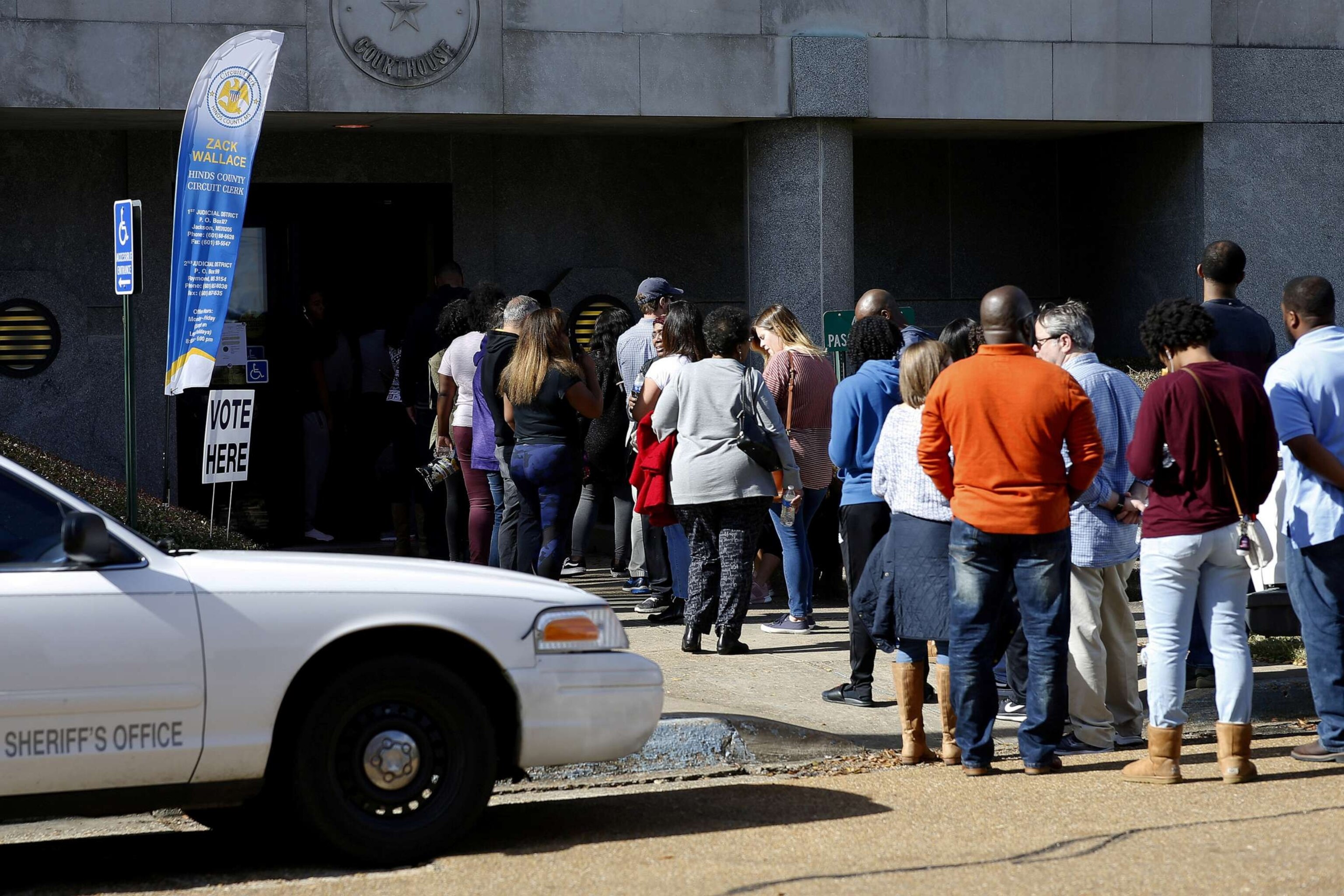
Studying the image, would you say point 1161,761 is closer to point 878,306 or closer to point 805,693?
point 805,693

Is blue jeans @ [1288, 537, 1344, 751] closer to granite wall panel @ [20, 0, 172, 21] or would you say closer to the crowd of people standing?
the crowd of people standing

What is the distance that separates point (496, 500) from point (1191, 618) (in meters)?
5.13

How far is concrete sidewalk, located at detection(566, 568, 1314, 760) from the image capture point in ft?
24.5

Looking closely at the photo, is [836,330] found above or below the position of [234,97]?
below

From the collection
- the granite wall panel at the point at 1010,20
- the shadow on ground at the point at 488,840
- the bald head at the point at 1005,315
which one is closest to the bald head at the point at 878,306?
the bald head at the point at 1005,315

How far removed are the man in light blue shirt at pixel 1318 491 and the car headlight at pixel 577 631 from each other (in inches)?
116

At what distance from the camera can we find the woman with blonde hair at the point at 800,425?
9797mm

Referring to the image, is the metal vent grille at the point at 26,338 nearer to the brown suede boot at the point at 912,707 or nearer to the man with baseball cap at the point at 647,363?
the man with baseball cap at the point at 647,363

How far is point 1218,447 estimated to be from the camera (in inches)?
253

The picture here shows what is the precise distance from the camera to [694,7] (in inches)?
531

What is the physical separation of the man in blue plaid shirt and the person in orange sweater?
0.54 metres

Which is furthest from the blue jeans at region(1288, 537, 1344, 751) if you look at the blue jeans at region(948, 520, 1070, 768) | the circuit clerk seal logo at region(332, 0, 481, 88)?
the circuit clerk seal logo at region(332, 0, 481, 88)

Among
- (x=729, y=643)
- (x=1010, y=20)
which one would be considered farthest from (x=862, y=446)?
(x=1010, y=20)

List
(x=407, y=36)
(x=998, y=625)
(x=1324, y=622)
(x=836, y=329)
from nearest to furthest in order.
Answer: (x=998, y=625), (x=1324, y=622), (x=836, y=329), (x=407, y=36)
